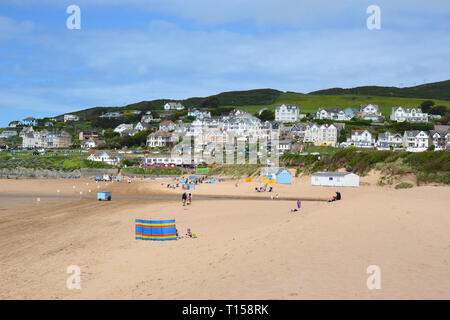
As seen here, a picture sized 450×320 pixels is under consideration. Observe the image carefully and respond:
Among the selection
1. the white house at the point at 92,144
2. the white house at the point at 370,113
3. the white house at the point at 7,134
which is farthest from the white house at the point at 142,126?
the white house at the point at 370,113

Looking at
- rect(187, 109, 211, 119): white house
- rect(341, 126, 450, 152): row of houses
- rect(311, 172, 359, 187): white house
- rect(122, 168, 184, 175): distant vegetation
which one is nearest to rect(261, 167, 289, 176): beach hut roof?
A: rect(311, 172, 359, 187): white house

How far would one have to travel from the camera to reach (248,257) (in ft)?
32.8

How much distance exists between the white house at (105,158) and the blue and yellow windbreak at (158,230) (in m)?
62.0

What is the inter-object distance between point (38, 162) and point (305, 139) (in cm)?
5740

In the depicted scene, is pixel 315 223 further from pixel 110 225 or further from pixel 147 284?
pixel 110 225

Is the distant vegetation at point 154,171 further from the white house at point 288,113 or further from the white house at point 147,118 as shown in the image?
the white house at point 147,118

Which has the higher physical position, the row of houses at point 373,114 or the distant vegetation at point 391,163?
the row of houses at point 373,114

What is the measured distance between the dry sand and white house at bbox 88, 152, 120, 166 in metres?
56.7

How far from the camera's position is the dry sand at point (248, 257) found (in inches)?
304

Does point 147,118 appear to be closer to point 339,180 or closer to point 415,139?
point 415,139

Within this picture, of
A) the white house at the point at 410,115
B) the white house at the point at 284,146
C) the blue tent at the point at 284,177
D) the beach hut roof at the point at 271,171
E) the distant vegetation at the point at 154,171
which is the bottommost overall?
the distant vegetation at the point at 154,171
